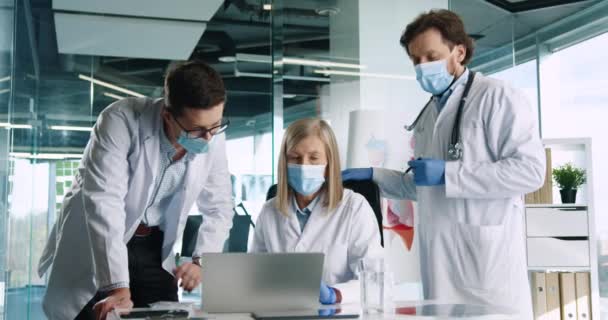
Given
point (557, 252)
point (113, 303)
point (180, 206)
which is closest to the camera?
point (113, 303)

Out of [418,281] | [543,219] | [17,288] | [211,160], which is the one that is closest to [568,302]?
[543,219]

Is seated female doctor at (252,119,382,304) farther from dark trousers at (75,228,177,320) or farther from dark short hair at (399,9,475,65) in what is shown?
A: dark short hair at (399,9,475,65)

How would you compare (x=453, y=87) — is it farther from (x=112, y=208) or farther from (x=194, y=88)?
(x=112, y=208)

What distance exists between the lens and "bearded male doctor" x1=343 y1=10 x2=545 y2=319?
214cm

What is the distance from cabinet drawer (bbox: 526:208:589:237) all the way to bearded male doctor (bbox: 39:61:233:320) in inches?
99.0

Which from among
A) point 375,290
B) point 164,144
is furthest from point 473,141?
point 164,144

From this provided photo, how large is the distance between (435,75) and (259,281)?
3.37 ft

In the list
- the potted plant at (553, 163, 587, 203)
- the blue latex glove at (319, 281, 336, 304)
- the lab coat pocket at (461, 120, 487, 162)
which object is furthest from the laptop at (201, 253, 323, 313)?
the potted plant at (553, 163, 587, 203)

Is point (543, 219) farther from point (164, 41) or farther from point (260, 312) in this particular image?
point (260, 312)

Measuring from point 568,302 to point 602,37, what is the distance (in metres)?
2.16

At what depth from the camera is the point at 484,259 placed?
2.15m

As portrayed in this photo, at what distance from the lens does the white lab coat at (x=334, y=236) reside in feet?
7.32

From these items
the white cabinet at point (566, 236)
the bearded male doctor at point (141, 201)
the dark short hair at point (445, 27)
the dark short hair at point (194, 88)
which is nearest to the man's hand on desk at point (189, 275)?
the bearded male doctor at point (141, 201)

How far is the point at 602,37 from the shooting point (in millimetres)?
5227
